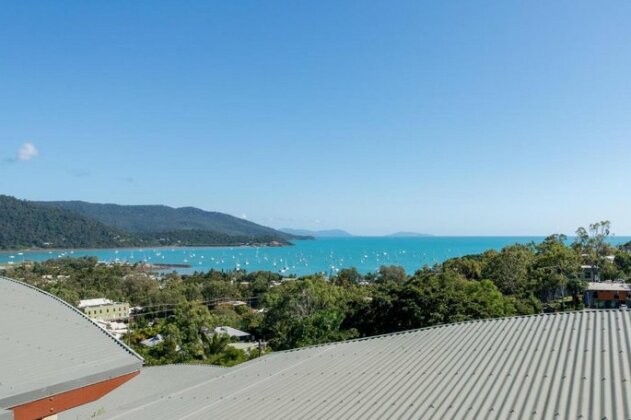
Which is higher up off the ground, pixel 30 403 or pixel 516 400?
pixel 516 400

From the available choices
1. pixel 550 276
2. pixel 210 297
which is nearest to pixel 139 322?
pixel 210 297

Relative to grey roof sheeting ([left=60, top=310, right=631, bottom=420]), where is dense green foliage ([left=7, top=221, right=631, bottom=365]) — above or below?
below

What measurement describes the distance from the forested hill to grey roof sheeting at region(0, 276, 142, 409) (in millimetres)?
196612

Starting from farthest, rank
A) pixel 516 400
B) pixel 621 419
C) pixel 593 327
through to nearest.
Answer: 1. pixel 593 327
2. pixel 516 400
3. pixel 621 419

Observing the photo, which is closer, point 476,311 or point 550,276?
point 476,311

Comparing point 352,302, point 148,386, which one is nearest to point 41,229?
point 352,302

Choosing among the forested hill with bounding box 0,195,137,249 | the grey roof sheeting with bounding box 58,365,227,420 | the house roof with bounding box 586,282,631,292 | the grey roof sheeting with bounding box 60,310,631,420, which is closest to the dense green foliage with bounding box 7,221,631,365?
the house roof with bounding box 586,282,631,292

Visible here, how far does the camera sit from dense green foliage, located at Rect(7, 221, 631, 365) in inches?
829

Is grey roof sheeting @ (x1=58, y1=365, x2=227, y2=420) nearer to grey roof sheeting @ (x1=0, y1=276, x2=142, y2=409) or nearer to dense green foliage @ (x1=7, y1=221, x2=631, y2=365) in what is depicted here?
grey roof sheeting @ (x1=0, y1=276, x2=142, y2=409)

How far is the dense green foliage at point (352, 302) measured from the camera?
21.1 m

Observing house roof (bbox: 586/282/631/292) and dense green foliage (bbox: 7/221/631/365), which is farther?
house roof (bbox: 586/282/631/292)

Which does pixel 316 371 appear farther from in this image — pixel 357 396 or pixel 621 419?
pixel 621 419

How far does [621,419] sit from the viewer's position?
3.73 m

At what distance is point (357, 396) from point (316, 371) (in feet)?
5.37
